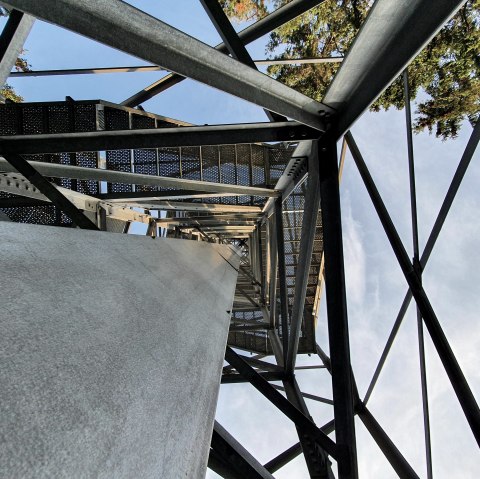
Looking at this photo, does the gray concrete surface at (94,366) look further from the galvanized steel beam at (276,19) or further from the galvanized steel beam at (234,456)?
the galvanized steel beam at (276,19)

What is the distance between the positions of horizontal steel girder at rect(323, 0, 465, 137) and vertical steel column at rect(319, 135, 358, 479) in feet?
1.78

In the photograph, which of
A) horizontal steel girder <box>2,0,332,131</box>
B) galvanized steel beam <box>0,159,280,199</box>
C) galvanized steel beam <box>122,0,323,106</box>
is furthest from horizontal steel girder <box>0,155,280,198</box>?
horizontal steel girder <box>2,0,332,131</box>

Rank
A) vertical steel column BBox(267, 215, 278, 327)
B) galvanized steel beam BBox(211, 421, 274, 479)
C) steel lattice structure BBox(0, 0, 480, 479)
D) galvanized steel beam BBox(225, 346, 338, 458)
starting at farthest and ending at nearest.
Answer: vertical steel column BBox(267, 215, 278, 327)
galvanized steel beam BBox(225, 346, 338, 458)
galvanized steel beam BBox(211, 421, 274, 479)
steel lattice structure BBox(0, 0, 480, 479)

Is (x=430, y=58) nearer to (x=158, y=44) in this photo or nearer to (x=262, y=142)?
(x=262, y=142)

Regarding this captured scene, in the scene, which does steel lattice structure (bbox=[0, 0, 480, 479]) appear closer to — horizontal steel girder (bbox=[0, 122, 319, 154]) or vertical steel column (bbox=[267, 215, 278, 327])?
horizontal steel girder (bbox=[0, 122, 319, 154])

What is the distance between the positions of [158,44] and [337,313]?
7.51ft

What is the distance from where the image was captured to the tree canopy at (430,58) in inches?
455

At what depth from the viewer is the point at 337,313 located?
3389mm

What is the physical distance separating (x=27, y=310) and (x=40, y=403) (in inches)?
10.6

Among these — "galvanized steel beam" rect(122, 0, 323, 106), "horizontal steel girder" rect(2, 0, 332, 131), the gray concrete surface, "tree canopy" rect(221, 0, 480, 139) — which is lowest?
the gray concrete surface

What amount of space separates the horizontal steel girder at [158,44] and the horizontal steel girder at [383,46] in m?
0.40

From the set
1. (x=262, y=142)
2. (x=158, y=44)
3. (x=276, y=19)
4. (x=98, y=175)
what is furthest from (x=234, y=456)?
(x=276, y=19)

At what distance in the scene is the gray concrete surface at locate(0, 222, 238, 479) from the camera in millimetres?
824

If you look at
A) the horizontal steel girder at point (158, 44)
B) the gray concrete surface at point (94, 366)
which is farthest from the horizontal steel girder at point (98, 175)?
the gray concrete surface at point (94, 366)
